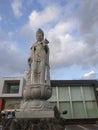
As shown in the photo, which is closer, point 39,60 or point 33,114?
point 33,114

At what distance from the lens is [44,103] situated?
6371mm

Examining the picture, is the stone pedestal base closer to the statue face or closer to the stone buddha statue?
the stone buddha statue

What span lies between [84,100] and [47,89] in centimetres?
1307

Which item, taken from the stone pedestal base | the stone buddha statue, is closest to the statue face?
the stone buddha statue

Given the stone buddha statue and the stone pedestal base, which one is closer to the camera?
the stone pedestal base

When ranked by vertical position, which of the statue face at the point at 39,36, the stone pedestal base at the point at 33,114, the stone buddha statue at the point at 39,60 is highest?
the statue face at the point at 39,36

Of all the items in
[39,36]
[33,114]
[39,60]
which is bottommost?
[33,114]

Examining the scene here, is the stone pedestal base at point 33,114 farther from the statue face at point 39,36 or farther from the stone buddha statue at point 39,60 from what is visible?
the statue face at point 39,36

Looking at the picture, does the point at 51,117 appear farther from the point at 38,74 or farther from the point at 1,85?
the point at 1,85

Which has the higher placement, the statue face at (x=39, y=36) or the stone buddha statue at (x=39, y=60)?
the statue face at (x=39, y=36)

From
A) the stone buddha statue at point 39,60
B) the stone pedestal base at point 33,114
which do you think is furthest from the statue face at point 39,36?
the stone pedestal base at point 33,114

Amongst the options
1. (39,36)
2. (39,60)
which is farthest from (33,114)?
(39,36)

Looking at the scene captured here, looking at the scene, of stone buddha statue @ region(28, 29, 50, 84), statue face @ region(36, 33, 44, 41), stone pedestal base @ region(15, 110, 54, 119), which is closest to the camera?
stone pedestal base @ region(15, 110, 54, 119)

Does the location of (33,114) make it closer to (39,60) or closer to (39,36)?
(39,60)
